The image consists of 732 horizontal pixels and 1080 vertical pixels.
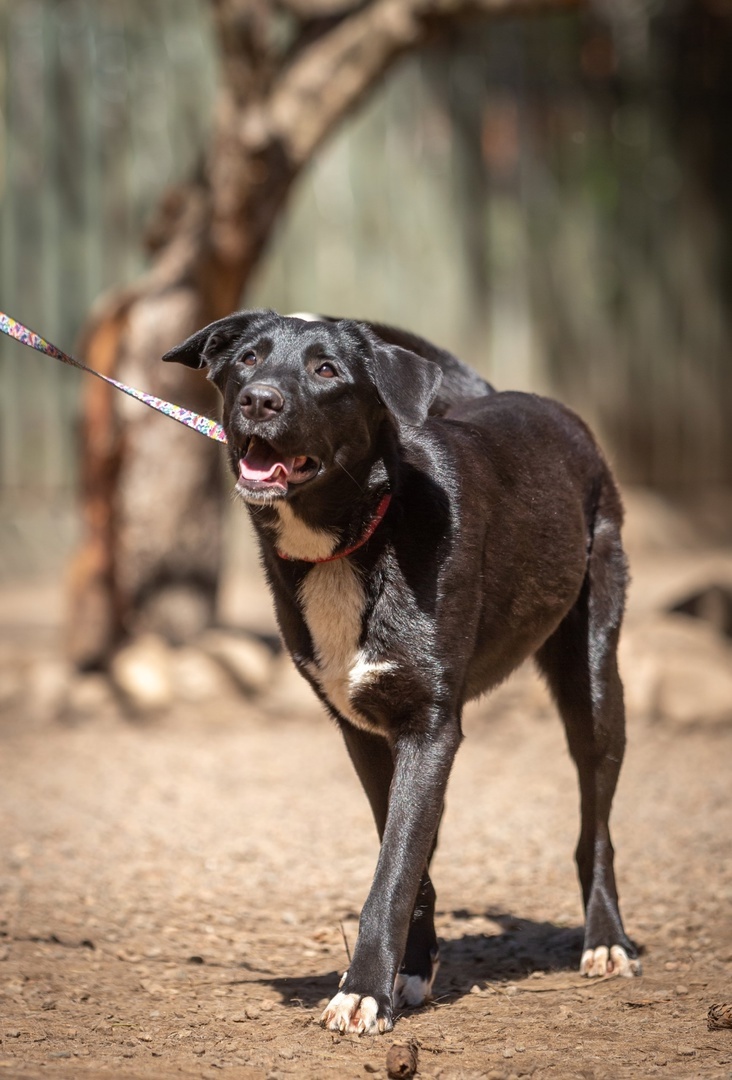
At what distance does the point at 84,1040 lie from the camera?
119 inches

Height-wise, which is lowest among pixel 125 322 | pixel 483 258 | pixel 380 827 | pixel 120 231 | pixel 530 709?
pixel 380 827

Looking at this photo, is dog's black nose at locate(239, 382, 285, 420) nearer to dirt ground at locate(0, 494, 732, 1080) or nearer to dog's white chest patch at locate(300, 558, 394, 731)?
dog's white chest patch at locate(300, 558, 394, 731)

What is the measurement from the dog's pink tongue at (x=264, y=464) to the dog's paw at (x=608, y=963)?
4.81 feet

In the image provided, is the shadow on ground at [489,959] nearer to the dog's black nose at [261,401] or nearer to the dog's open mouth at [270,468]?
→ the dog's open mouth at [270,468]

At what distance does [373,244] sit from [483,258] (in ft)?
2.75

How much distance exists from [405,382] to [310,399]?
0.68 ft

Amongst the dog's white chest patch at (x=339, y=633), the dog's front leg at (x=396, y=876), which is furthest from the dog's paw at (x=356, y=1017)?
the dog's white chest patch at (x=339, y=633)

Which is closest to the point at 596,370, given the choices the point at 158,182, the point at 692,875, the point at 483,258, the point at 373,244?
the point at 483,258

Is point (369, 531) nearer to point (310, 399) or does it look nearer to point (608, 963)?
point (310, 399)

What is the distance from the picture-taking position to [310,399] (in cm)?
317

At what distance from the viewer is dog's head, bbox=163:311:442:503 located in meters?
3.11

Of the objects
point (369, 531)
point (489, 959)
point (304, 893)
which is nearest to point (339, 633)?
point (369, 531)

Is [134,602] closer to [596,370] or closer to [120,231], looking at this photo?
[120,231]

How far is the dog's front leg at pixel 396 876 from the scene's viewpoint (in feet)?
10.0
